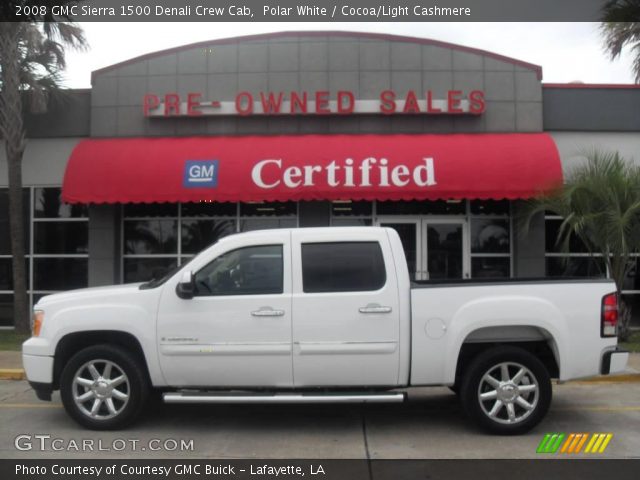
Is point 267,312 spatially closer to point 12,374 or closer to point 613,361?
point 613,361

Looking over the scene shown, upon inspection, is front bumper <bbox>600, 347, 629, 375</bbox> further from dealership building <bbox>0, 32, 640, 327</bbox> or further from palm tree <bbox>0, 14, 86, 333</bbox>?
palm tree <bbox>0, 14, 86, 333</bbox>

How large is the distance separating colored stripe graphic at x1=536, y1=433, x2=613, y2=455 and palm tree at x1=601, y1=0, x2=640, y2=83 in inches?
378

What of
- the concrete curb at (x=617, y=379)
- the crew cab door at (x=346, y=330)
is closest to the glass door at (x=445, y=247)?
the concrete curb at (x=617, y=379)

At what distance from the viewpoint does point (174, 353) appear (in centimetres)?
610

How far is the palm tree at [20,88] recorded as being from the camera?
12930 millimetres

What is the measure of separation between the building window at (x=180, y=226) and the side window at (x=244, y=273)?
7722 millimetres

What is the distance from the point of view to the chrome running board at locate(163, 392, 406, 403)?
19.5 feet

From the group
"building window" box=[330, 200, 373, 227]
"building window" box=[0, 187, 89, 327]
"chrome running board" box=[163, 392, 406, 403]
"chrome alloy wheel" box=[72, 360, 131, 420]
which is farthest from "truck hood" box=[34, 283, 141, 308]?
"building window" box=[0, 187, 89, 327]

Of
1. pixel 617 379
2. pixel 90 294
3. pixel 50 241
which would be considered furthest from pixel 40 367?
pixel 50 241

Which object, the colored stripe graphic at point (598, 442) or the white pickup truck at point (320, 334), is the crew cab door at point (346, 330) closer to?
the white pickup truck at point (320, 334)

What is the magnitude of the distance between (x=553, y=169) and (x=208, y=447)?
9.18 m
